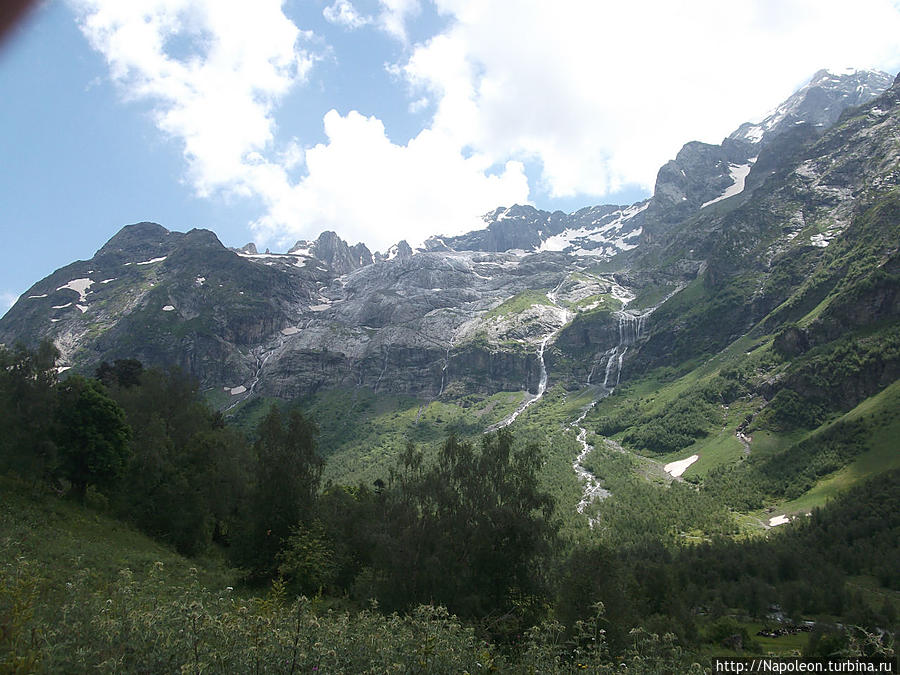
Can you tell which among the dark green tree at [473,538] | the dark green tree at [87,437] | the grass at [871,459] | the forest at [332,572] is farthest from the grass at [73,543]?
the grass at [871,459]

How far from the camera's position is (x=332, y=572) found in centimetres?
3266

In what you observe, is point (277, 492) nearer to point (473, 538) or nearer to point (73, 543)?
point (73, 543)

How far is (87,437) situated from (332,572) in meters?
24.4

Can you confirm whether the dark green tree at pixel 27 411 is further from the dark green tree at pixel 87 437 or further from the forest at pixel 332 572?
the dark green tree at pixel 87 437

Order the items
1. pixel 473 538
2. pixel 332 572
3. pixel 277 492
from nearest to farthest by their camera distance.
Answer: pixel 473 538 < pixel 332 572 < pixel 277 492

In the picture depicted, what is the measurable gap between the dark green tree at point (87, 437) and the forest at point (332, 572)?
0.16 meters

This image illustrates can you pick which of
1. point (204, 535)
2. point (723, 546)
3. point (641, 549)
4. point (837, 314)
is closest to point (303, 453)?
point (204, 535)

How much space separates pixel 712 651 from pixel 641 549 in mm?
43488

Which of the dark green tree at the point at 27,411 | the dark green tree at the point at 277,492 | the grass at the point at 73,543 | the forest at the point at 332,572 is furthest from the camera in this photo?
the dark green tree at the point at 277,492

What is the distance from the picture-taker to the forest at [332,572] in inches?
354

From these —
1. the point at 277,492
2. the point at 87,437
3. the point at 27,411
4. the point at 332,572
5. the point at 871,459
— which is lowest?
the point at 332,572

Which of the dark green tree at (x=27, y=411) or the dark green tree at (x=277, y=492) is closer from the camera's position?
the dark green tree at (x=27, y=411)

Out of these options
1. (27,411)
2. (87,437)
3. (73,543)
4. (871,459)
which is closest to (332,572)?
(73,543)

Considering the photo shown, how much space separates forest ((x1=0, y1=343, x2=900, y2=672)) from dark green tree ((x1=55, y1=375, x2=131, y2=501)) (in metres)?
0.16
